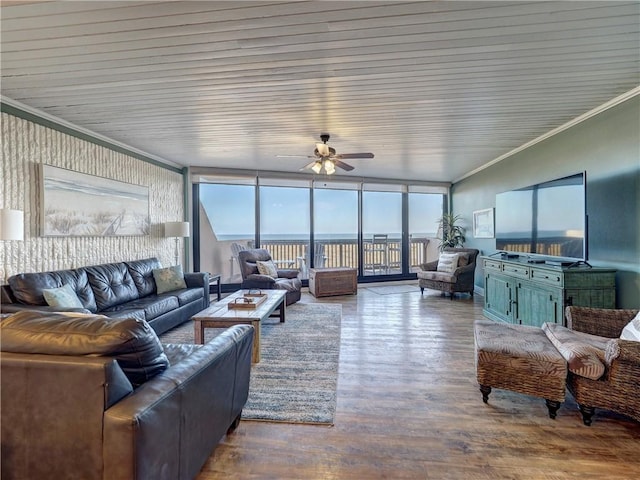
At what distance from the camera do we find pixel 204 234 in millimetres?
6320

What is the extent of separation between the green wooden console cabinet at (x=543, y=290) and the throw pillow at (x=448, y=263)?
4.99 feet

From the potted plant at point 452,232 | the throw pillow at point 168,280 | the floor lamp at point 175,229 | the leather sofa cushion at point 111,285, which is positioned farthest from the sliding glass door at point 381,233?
the leather sofa cushion at point 111,285

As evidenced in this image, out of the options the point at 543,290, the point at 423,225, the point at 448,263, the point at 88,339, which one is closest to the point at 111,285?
the point at 88,339

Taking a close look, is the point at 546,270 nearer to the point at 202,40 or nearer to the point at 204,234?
the point at 202,40

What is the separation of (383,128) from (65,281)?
3.92m

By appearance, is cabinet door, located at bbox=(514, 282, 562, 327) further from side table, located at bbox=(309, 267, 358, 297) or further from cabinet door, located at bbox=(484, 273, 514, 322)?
side table, located at bbox=(309, 267, 358, 297)

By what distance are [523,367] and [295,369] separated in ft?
5.89

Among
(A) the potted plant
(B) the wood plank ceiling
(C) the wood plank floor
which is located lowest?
(C) the wood plank floor

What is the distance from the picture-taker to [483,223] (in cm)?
590

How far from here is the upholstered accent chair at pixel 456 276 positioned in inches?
218

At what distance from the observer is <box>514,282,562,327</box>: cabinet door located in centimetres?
303

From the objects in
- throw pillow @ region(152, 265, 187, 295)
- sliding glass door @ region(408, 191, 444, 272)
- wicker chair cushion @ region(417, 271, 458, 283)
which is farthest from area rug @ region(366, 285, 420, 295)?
throw pillow @ region(152, 265, 187, 295)

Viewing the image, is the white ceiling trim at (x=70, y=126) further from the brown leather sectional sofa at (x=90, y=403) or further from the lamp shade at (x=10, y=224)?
the brown leather sectional sofa at (x=90, y=403)

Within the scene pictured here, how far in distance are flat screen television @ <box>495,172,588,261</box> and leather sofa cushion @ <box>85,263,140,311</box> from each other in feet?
16.8
